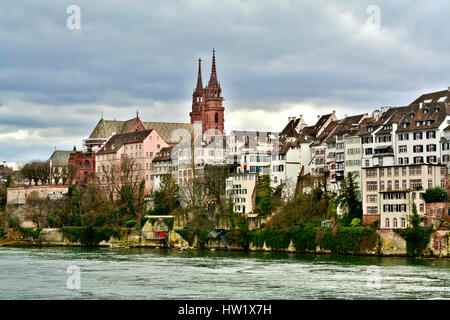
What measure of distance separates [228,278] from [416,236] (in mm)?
26567

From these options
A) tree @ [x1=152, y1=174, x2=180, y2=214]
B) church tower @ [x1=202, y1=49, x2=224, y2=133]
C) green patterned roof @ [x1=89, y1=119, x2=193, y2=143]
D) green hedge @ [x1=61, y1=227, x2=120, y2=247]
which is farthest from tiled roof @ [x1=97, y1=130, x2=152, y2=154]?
green hedge @ [x1=61, y1=227, x2=120, y2=247]

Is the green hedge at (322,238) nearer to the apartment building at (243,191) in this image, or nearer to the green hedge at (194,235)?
the green hedge at (194,235)

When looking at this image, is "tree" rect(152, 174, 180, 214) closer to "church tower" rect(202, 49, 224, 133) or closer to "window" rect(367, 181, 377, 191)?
"window" rect(367, 181, 377, 191)

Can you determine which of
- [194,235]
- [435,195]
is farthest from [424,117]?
[194,235]

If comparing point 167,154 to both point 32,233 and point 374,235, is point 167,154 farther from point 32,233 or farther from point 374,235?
point 374,235

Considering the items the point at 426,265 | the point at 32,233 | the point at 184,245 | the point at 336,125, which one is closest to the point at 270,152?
the point at 336,125

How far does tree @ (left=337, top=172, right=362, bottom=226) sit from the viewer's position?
94438 millimetres

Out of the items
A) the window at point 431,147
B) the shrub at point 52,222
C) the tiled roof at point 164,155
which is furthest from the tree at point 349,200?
the shrub at point 52,222

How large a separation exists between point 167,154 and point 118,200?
13.3 metres

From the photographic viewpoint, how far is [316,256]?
88062 mm

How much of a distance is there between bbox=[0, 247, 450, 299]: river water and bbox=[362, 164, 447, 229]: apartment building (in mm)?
7010

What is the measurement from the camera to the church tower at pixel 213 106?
176 meters

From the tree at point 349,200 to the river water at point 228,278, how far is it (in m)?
9.22
